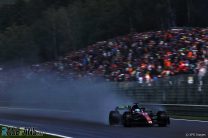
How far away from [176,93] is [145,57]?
4365 mm

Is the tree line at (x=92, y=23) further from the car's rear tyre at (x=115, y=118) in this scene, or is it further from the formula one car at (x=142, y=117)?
the formula one car at (x=142, y=117)

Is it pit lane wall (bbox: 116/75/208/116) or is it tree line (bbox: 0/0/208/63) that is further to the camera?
tree line (bbox: 0/0/208/63)

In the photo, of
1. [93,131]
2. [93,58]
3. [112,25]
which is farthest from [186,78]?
[112,25]

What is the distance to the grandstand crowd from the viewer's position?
76.5ft

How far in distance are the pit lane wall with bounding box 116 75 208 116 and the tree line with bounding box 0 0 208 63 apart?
21.1m

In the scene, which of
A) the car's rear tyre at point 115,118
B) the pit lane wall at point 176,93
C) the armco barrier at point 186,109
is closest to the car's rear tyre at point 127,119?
the car's rear tyre at point 115,118

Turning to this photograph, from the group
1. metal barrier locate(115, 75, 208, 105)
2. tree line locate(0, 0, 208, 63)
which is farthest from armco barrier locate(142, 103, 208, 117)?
tree line locate(0, 0, 208, 63)

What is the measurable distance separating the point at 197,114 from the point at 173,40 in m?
6.33

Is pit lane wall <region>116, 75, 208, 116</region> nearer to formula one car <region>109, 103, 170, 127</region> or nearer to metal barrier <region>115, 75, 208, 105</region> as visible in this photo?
metal barrier <region>115, 75, 208, 105</region>

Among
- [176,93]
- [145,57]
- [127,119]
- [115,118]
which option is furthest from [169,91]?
[127,119]

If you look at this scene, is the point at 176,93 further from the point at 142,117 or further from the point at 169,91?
the point at 142,117

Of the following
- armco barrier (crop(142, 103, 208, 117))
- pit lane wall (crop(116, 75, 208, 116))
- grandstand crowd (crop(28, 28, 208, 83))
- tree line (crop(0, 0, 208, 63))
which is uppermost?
tree line (crop(0, 0, 208, 63))

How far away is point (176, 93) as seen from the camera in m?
22.1

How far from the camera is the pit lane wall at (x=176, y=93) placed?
20672 mm
